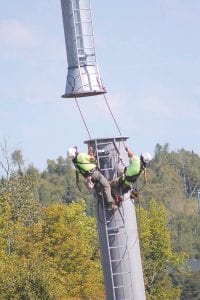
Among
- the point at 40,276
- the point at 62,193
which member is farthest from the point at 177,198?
the point at 40,276

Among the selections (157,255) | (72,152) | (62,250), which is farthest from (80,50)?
(157,255)

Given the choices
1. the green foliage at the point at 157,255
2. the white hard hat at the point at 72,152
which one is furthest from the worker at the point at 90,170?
the green foliage at the point at 157,255

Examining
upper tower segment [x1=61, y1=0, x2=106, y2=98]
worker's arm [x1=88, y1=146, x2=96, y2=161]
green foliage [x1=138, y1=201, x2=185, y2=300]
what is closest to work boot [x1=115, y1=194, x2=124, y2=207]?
worker's arm [x1=88, y1=146, x2=96, y2=161]

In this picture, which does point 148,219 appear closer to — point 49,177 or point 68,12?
point 68,12

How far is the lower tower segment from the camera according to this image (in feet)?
49.2

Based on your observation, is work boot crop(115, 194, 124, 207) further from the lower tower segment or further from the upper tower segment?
the upper tower segment

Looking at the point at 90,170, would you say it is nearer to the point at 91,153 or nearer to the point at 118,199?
the point at 91,153

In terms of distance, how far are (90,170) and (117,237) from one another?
1.23 m

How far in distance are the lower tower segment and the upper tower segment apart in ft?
3.09

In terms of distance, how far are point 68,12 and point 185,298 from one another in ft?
225

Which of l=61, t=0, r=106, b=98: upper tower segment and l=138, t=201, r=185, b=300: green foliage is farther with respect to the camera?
l=138, t=201, r=185, b=300: green foliage

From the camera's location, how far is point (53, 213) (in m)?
44.0

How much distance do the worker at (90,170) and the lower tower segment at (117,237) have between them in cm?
17

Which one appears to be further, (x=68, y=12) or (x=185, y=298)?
(x=185, y=298)
